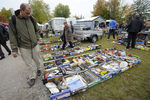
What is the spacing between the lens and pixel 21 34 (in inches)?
71.4

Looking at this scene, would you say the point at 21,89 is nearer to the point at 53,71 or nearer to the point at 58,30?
the point at 53,71

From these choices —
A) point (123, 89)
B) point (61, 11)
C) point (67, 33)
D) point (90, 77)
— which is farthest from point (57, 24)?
point (61, 11)

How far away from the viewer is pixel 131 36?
461 centimetres

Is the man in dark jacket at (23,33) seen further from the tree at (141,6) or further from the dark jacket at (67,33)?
the tree at (141,6)

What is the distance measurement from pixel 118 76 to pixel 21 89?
312cm

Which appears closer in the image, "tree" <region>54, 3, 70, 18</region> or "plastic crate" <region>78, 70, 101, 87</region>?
"plastic crate" <region>78, 70, 101, 87</region>

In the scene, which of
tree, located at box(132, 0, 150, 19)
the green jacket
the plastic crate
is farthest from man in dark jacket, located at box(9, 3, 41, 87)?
tree, located at box(132, 0, 150, 19)

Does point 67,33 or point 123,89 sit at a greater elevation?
point 67,33

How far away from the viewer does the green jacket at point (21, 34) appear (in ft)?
5.71

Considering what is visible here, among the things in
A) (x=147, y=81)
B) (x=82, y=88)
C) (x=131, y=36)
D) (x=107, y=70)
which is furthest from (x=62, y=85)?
(x=131, y=36)

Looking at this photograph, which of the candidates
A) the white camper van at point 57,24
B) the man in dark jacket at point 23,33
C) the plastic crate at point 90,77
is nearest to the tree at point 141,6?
the white camper van at point 57,24

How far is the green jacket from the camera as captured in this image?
5.71 feet

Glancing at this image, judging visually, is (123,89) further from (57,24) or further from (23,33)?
(57,24)

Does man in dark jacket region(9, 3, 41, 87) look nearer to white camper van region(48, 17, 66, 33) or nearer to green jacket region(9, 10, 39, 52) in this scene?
green jacket region(9, 10, 39, 52)
